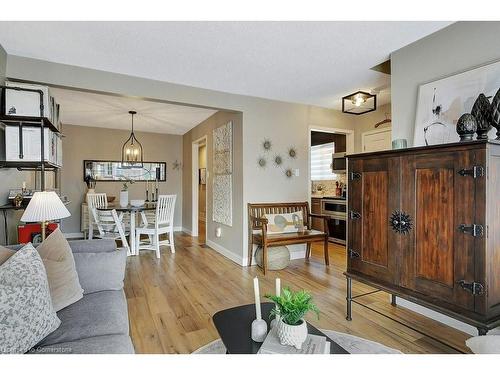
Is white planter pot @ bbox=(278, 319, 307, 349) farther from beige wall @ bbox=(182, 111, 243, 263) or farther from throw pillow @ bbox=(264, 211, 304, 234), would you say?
beige wall @ bbox=(182, 111, 243, 263)

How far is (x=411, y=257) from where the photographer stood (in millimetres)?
1919

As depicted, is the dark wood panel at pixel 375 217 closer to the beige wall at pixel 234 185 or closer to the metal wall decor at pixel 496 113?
the metal wall decor at pixel 496 113

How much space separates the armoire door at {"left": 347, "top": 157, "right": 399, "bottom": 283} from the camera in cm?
204

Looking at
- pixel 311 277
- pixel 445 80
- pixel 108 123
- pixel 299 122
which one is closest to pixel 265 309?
pixel 311 277

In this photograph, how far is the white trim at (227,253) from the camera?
4077 millimetres

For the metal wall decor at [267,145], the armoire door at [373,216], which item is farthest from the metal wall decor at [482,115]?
the metal wall decor at [267,145]

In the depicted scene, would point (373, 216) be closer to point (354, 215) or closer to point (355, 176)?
point (354, 215)

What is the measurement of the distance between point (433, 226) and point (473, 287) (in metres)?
0.39

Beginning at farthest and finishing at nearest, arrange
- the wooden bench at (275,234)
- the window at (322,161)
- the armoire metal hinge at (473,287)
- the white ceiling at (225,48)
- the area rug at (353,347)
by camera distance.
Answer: the window at (322,161) → the wooden bench at (275,234) → the white ceiling at (225,48) → the area rug at (353,347) → the armoire metal hinge at (473,287)

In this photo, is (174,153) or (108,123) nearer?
(108,123)

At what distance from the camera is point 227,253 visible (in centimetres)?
448

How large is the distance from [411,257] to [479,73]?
1.45m

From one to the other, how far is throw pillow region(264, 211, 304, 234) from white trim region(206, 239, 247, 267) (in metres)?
0.61
